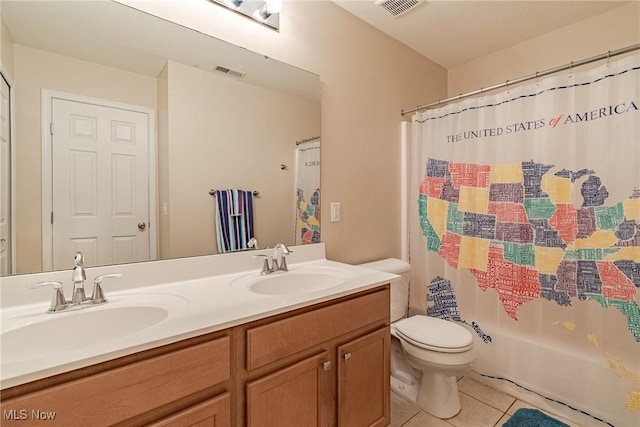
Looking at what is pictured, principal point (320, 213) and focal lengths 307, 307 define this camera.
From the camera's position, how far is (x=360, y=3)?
75.8 inches

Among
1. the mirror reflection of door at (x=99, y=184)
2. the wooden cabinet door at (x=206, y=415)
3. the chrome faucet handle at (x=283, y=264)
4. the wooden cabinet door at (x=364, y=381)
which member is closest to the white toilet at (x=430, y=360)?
the wooden cabinet door at (x=364, y=381)

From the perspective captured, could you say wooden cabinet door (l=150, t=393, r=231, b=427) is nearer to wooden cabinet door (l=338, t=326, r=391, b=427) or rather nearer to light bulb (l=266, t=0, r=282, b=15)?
wooden cabinet door (l=338, t=326, r=391, b=427)

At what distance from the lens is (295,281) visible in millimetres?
1551

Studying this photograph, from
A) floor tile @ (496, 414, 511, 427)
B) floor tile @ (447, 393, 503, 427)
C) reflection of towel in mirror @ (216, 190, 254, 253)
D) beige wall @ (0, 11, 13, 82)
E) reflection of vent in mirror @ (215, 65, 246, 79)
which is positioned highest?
reflection of vent in mirror @ (215, 65, 246, 79)

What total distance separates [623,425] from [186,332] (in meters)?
2.12

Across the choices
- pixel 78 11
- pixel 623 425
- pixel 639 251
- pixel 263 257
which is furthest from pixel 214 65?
pixel 623 425

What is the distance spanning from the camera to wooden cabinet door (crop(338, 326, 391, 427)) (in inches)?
49.9

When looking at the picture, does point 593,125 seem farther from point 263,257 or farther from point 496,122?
point 263,257

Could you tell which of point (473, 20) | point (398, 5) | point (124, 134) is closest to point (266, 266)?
point (124, 134)

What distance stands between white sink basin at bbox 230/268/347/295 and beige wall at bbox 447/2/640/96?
2.15 metres

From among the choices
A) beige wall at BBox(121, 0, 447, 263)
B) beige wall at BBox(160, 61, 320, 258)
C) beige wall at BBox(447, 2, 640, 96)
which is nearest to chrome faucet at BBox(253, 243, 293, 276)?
beige wall at BBox(160, 61, 320, 258)

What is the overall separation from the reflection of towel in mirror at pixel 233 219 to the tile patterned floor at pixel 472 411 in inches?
50.6

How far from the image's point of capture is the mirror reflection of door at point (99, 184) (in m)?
1.14

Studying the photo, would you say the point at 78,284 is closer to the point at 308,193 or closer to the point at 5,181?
the point at 5,181
